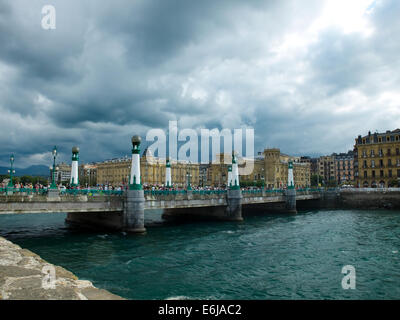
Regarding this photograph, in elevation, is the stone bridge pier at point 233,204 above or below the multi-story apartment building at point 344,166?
below

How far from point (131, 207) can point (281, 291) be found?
18573 millimetres

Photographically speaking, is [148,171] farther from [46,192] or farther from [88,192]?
[46,192]

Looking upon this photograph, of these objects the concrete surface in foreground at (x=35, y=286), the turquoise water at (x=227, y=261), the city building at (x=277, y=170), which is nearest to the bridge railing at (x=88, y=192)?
the turquoise water at (x=227, y=261)

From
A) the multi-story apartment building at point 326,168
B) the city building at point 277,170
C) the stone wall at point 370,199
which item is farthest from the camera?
the multi-story apartment building at point 326,168

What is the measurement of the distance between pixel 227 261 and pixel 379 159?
8508 cm

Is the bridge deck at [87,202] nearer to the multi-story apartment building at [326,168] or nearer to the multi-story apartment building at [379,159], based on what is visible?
the multi-story apartment building at [379,159]

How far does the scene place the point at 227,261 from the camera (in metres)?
20.2

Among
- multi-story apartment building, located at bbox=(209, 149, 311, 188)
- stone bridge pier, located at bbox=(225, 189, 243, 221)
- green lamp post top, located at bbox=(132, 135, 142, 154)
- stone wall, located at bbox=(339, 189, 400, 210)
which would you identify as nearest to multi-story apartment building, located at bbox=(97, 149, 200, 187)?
multi-story apartment building, located at bbox=(209, 149, 311, 188)

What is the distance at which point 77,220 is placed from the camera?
36781 millimetres

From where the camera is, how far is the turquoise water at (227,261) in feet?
48.0

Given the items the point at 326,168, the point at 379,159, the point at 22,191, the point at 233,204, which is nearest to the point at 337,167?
the point at 326,168

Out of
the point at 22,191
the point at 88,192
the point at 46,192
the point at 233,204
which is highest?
the point at 22,191

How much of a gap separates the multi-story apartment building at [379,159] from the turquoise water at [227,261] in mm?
61914

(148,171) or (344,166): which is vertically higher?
(344,166)
